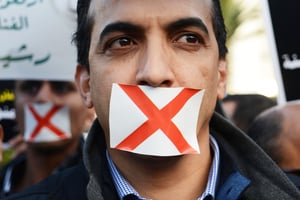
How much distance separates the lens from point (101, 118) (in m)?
2.21

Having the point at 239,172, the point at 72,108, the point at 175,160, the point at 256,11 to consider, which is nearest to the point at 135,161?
the point at 175,160

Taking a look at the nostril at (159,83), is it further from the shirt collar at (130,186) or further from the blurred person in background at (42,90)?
the blurred person in background at (42,90)

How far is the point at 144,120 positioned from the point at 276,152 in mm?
1405

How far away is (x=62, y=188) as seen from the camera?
7.50 feet

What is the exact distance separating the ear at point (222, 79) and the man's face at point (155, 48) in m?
0.13

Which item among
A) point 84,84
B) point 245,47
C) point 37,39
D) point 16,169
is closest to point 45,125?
point 37,39

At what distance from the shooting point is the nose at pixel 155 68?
2.05 meters

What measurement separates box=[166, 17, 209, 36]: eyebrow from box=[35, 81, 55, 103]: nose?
1.53 m

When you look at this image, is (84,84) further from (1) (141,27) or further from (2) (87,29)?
(1) (141,27)

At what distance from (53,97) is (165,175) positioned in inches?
61.8

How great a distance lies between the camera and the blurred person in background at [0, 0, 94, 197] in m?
3.00

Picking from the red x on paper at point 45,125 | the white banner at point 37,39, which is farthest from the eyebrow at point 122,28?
the red x on paper at point 45,125

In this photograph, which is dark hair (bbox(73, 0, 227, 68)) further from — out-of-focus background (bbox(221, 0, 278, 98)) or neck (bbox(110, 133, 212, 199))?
→ out-of-focus background (bbox(221, 0, 278, 98))

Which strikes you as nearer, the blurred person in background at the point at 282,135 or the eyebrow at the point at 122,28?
the eyebrow at the point at 122,28
